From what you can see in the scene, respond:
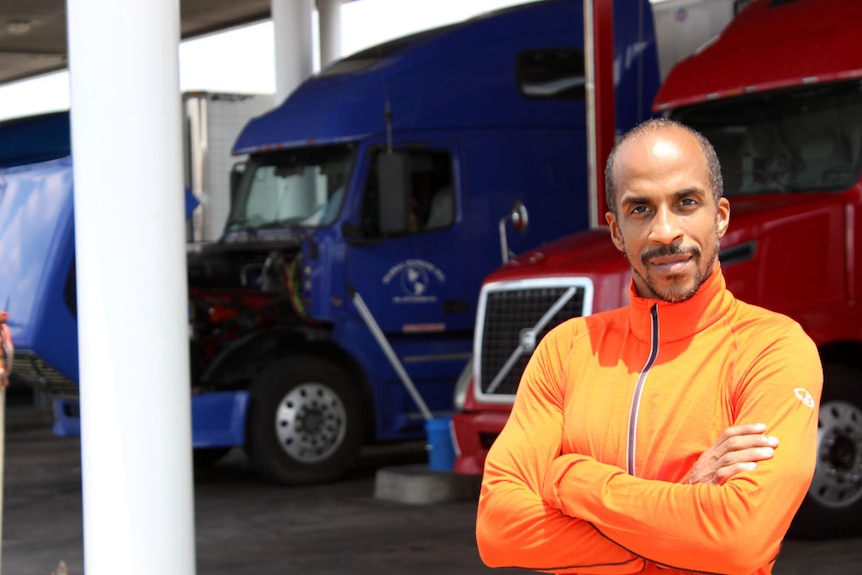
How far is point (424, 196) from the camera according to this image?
37.8 ft

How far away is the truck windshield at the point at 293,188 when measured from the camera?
38.4ft

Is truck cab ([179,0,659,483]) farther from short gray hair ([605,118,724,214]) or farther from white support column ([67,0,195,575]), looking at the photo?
short gray hair ([605,118,724,214])

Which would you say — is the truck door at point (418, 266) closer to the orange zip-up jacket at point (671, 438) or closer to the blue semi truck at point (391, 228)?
the blue semi truck at point (391, 228)

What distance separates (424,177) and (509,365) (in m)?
2.75

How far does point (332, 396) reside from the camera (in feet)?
37.5

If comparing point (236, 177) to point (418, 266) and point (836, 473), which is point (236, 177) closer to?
point (418, 266)

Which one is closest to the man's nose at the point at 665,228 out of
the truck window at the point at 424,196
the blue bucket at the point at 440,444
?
the blue bucket at the point at 440,444

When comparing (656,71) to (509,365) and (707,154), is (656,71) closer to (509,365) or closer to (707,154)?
(509,365)

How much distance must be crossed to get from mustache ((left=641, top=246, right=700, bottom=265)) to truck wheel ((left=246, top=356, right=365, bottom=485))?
9.19m

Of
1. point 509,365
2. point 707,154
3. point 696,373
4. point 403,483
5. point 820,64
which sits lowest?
point 403,483

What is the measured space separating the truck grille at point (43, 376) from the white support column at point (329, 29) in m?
8.33

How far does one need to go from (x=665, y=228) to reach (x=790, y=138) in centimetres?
671

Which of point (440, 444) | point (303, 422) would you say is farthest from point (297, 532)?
point (303, 422)


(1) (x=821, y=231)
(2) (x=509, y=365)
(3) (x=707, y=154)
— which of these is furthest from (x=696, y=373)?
(2) (x=509, y=365)
